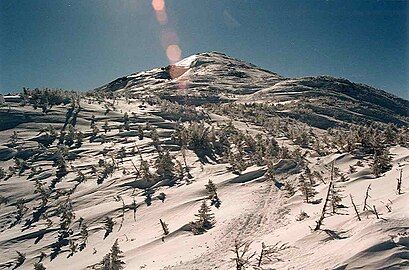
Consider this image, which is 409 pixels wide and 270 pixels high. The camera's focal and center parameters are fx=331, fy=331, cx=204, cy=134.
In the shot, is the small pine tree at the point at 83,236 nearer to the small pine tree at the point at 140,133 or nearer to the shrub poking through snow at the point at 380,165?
the small pine tree at the point at 140,133

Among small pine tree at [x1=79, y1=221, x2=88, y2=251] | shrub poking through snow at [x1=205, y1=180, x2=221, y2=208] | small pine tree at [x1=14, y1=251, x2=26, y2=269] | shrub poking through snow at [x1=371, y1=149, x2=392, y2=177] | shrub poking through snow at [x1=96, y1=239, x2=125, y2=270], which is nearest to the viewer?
shrub poking through snow at [x1=96, y1=239, x2=125, y2=270]

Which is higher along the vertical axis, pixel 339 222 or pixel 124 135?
pixel 124 135

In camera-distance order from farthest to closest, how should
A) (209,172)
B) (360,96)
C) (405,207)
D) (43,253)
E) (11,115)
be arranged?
(360,96), (11,115), (209,172), (43,253), (405,207)

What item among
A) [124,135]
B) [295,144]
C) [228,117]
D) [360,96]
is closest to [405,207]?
[295,144]

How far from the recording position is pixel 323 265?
5.71m

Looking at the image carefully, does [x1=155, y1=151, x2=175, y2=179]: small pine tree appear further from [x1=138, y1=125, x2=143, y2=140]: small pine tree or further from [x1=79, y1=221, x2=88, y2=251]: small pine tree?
[x1=138, y1=125, x2=143, y2=140]: small pine tree

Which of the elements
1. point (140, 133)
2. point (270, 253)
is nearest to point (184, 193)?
point (270, 253)

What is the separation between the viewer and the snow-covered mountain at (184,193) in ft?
22.5

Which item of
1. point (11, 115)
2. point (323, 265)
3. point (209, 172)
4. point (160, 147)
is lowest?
point (323, 265)

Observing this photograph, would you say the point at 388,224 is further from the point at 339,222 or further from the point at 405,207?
the point at 339,222

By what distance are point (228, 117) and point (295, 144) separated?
8.89m

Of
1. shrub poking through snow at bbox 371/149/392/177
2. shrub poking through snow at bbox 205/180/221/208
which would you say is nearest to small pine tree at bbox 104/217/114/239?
shrub poking through snow at bbox 205/180/221/208

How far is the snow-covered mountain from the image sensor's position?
6863 millimetres

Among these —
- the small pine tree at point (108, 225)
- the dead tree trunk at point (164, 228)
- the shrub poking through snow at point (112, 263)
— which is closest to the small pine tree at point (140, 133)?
the small pine tree at point (108, 225)
